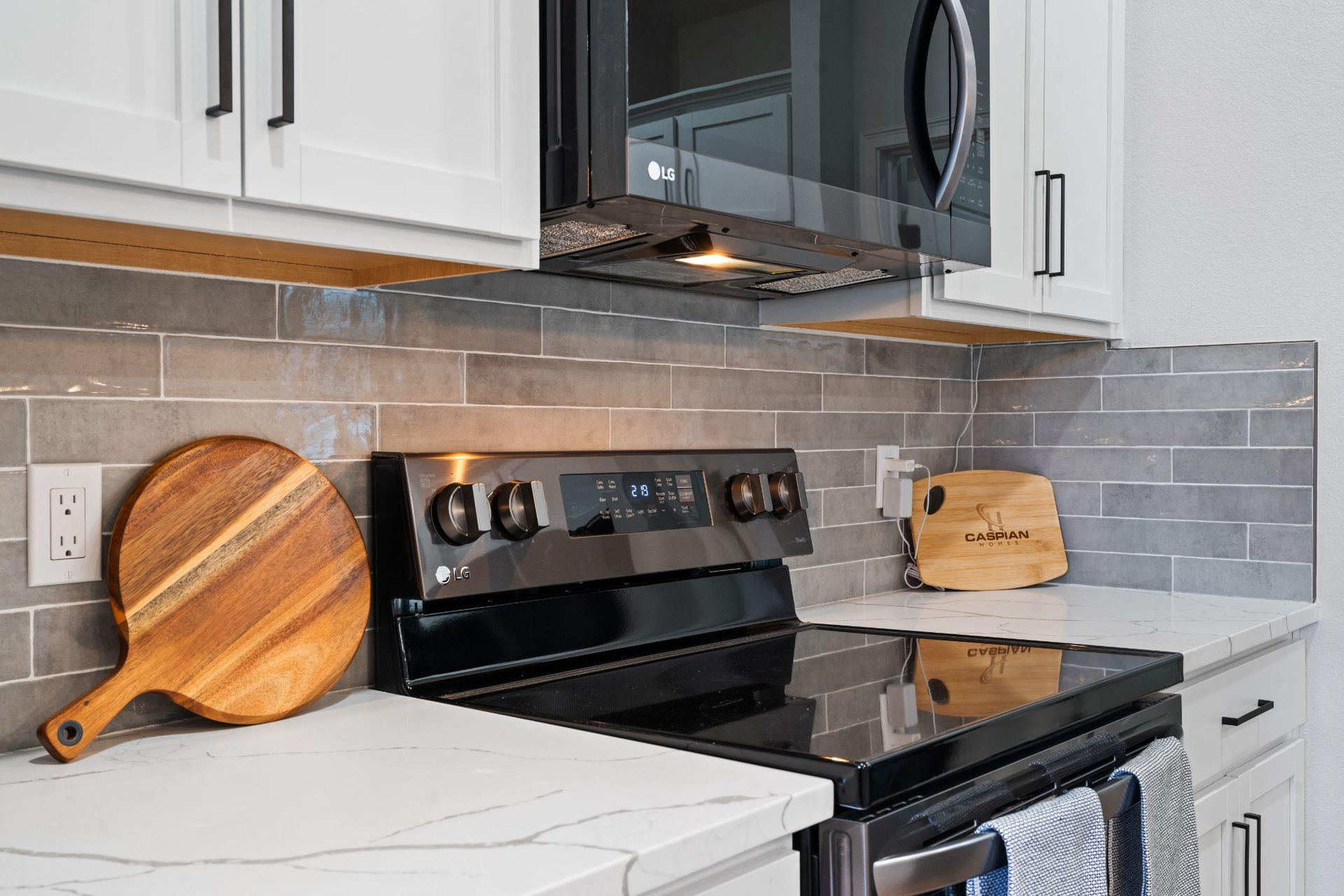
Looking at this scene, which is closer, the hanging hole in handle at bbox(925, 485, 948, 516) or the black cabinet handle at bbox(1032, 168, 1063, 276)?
the black cabinet handle at bbox(1032, 168, 1063, 276)

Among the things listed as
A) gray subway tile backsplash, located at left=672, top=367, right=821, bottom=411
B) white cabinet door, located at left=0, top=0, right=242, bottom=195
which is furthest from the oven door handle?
gray subway tile backsplash, located at left=672, top=367, right=821, bottom=411

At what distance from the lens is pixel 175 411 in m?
1.23

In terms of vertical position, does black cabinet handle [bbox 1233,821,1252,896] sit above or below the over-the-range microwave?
→ below

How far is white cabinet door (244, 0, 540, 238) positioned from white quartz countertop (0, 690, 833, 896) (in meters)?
0.51

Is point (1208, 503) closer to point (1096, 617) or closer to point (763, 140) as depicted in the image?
point (1096, 617)

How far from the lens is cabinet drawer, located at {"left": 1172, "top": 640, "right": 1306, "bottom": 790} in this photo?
5.55 feet

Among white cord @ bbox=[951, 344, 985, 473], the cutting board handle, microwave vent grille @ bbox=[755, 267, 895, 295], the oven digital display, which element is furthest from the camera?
white cord @ bbox=[951, 344, 985, 473]

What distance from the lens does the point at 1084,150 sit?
2160 mm

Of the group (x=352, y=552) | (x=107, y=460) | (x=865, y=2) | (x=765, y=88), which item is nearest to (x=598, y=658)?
(x=352, y=552)

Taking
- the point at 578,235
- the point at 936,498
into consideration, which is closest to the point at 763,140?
the point at 578,235

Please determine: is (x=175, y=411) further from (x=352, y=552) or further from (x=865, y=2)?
(x=865, y=2)

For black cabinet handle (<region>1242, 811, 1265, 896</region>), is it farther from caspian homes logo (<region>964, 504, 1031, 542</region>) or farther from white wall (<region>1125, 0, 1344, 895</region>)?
caspian homes logo (<region>964, 504, 1031, 542</region>)

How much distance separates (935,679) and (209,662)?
2.80 ft

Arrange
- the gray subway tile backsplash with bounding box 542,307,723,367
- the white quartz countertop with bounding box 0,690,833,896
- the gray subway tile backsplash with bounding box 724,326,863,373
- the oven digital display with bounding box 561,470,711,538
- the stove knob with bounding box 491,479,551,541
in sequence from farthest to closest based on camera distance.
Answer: the gray subway tile backsplash with bounding box 724,326,863,373, the gray subway tile backsplash with bounding box 542,307,723,367, the oven digital display with bounding box 561,470,711,538, the stove knob with bounding box 491,479,551,541, the white quartz countertop with bounding box 0,690,833,896
